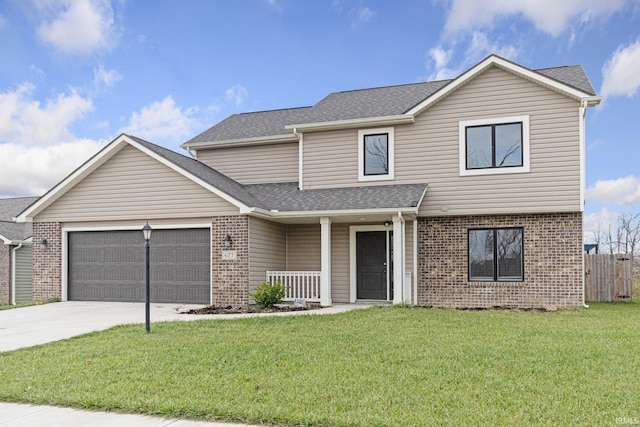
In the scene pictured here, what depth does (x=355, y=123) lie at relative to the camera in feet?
50.4

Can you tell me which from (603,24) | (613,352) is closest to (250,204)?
(613,352)

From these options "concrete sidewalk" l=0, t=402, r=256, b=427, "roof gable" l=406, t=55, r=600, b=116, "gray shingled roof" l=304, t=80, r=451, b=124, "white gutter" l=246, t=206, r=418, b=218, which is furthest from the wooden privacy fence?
"concrete sidewalk" l=0, t=402, r=256, b=427

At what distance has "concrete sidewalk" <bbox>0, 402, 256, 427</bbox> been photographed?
4.87 meters

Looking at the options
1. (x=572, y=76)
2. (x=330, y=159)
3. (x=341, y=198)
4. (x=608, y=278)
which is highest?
(x=572, y=76)

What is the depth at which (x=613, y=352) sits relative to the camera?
7414 mm

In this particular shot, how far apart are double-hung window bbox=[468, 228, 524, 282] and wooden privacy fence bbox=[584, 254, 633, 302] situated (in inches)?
164

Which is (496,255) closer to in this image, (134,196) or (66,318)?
(134,196)

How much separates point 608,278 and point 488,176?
600 centimetres

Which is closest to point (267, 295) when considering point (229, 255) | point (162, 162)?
point (229, 255)

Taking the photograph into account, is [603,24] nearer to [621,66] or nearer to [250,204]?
[621,66]

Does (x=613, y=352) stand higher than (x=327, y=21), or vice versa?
(x=327, y=21)

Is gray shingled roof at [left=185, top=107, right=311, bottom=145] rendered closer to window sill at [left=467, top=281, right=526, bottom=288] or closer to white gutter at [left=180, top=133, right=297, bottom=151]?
white gutter at [left=180, top=133, right=297, bottom=151]

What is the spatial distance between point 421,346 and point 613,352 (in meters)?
2.66

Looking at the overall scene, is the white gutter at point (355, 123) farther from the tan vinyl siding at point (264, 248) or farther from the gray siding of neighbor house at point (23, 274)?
the gray siding of neighbor house at point (23, 274)
